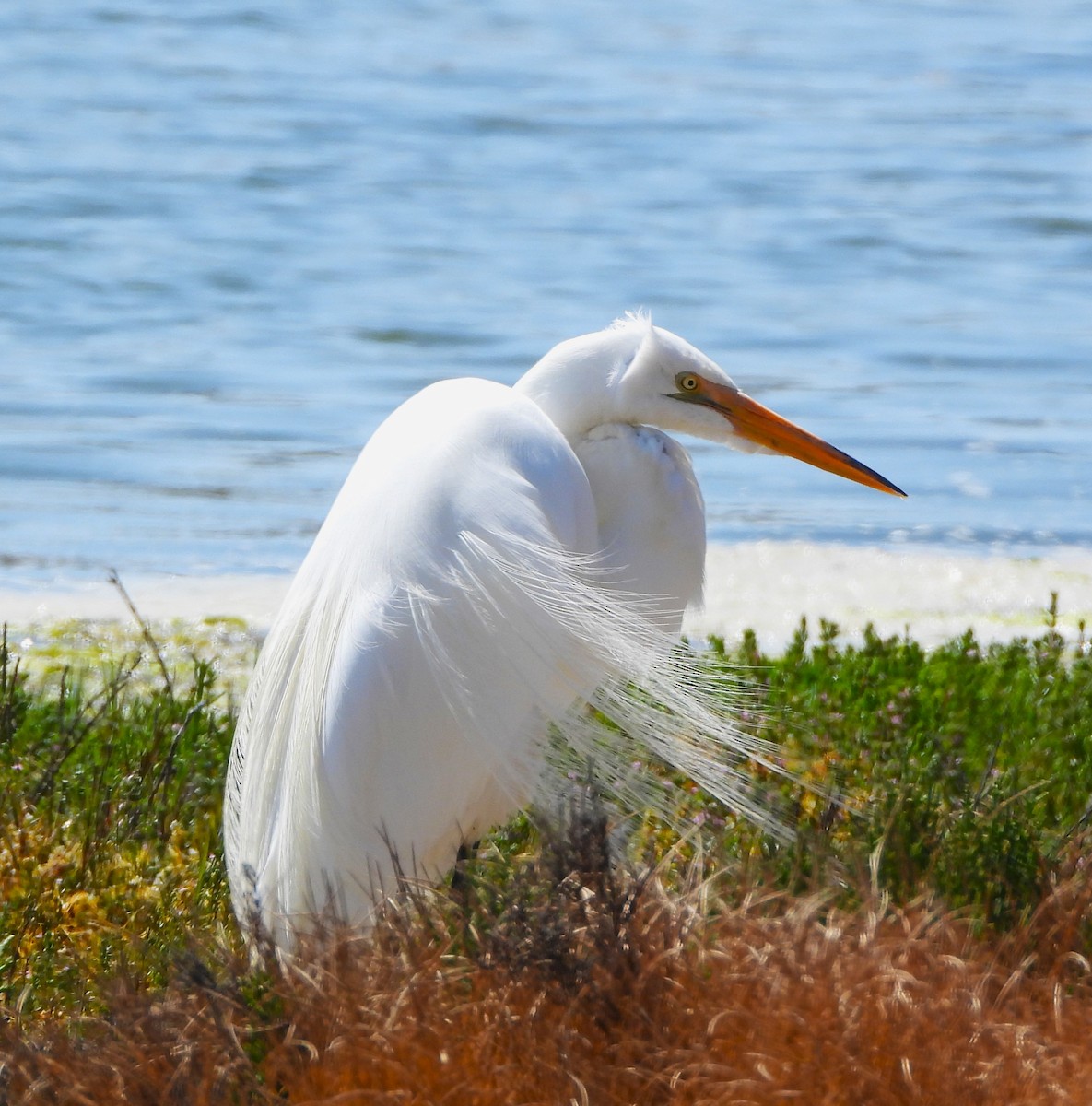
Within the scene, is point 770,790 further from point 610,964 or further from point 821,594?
point 821,594

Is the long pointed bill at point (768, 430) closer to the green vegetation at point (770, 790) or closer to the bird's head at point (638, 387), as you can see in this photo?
A: the bird's head at point (638, 387)

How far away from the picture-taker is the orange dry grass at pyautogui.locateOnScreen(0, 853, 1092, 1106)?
7.41 feet

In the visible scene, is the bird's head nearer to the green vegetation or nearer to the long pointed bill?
the long pointed bill

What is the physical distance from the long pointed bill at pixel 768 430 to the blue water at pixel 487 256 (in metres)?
3.83

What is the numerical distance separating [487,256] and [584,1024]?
39.5 ft

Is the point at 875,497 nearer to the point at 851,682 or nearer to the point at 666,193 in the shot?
the point at 851,682

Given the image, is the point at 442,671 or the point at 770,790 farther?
the point at 770,790

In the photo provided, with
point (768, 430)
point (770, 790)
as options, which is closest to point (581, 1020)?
point (770, 790)

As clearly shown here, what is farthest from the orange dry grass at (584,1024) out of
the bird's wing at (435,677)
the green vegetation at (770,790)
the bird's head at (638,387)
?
the bird's head at (638,387)

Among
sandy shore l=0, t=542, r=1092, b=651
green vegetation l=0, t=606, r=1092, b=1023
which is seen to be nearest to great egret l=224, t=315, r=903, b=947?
green vegetation l=0, t=606, r=1092, b=1023

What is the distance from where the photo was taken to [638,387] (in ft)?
12.2

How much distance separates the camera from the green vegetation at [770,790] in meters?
3.07

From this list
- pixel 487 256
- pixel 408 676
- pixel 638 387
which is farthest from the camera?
pixel 487 256

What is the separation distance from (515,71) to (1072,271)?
10.6 m
